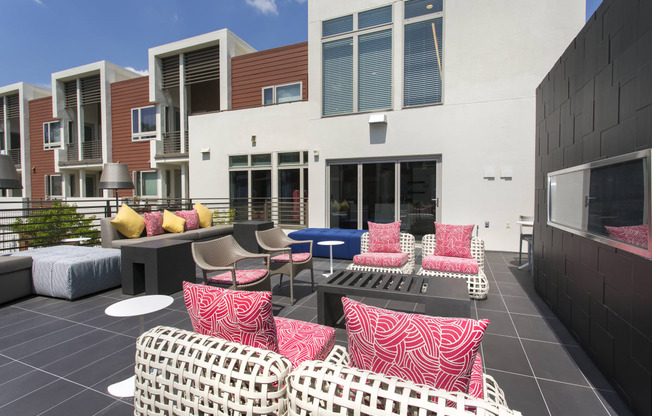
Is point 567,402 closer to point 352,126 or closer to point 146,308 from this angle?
point 146,308

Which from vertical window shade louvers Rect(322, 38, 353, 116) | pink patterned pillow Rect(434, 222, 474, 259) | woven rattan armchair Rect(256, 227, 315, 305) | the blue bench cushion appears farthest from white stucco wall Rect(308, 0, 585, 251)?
woven rattan armchair Rect(256, 227, 315, 305)

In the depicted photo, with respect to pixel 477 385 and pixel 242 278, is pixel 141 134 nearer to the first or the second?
pixel 242 278

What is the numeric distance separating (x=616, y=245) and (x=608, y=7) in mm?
1761

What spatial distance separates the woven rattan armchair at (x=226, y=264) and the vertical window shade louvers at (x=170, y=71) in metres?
11.1

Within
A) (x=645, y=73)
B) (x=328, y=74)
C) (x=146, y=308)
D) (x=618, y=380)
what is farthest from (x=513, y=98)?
(x=146, y=308)

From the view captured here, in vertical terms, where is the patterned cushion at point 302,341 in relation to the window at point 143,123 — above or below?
below

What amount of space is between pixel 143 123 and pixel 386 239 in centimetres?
1293

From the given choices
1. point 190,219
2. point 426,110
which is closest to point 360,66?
point 426,110

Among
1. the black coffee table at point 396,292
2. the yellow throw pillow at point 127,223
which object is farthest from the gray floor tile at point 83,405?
the yellow throw pillow at point 127,223

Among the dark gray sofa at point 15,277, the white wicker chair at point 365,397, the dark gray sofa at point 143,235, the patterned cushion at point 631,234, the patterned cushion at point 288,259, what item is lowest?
the dark gray sofa at point 15,277

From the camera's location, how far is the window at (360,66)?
24.7ft

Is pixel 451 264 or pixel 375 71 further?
pixel 375 71

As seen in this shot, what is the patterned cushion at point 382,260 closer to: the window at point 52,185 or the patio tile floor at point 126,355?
the patio tile floor at point 126,355

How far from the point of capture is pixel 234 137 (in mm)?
9961
